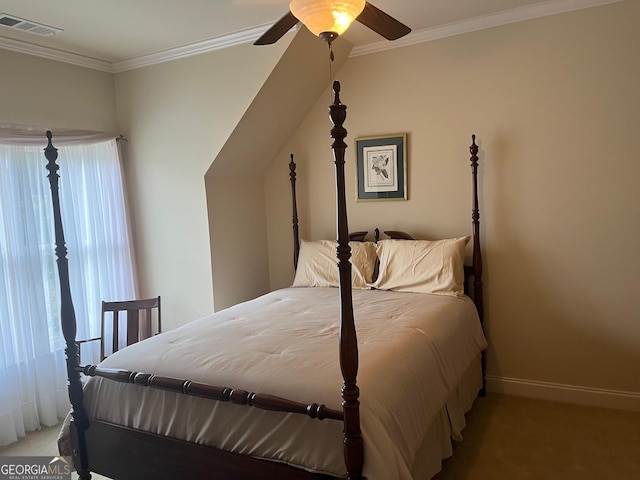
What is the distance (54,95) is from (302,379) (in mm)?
2806

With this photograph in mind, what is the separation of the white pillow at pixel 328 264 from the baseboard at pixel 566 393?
1.15m

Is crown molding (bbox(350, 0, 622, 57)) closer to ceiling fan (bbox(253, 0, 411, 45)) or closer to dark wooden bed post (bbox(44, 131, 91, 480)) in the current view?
ceiling fan (bbox(253, 0, 411, 45))

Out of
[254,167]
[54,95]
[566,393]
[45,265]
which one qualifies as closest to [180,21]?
[54,95]

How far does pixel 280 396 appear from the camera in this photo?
181 centimetres

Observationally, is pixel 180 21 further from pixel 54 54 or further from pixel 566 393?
pixel 566 393

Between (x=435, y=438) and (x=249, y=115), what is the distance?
2416 millimetres

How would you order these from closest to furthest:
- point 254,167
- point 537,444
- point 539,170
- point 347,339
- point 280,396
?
point 347,339 → point 280,396 → point 537,444 → point 539,170 → point 254,167

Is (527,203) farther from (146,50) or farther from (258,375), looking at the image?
(146,50)

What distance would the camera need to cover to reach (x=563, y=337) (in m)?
3.16

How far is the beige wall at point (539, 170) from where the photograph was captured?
9.59 ft

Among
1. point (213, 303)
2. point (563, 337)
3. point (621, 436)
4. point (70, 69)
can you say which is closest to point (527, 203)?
point (563, 337)

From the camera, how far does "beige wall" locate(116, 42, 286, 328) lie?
342 cm

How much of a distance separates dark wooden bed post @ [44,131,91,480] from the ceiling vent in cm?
99

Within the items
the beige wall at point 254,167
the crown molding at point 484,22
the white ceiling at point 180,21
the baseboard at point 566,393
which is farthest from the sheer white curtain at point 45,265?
the baseboard at point 566,393
